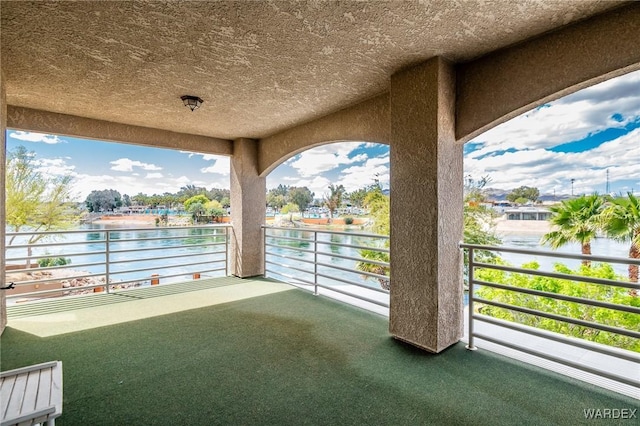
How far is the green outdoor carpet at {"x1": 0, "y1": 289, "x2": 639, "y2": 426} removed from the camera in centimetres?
185

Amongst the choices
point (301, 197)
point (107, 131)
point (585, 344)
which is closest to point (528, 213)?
point (585, 344)

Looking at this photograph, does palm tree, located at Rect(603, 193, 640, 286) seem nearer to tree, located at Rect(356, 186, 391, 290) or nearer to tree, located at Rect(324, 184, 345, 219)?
tree, located at Rect(356, 186, 391, 290)

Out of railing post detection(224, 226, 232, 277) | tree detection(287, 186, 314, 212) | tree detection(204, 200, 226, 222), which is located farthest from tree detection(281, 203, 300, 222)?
railing post detection(224, 226, 232, 277)

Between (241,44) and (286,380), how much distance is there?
2.65 m

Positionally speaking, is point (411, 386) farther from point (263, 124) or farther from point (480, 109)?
point (263, 124)

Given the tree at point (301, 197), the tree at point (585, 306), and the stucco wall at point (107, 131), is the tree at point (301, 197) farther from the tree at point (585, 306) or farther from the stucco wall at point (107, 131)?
the tree at point (585, 306)

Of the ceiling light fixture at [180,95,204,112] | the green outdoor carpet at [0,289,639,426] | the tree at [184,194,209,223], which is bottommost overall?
the green outdoor carpet at [0,289,639,426]

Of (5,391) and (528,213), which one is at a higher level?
(528,213)

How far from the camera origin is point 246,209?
561 cm

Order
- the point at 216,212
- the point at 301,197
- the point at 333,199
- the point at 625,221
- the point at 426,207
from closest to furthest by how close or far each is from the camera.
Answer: the point at 426,207
the point at 625,221
the point at 216,212
the point at 301,197
the point at 333,199

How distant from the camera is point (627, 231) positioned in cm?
480

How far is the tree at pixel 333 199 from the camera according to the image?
11.8 m

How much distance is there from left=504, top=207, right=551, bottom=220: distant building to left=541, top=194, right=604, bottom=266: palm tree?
24 centimetres

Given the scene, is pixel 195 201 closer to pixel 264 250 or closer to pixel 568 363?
pixel 264 250
